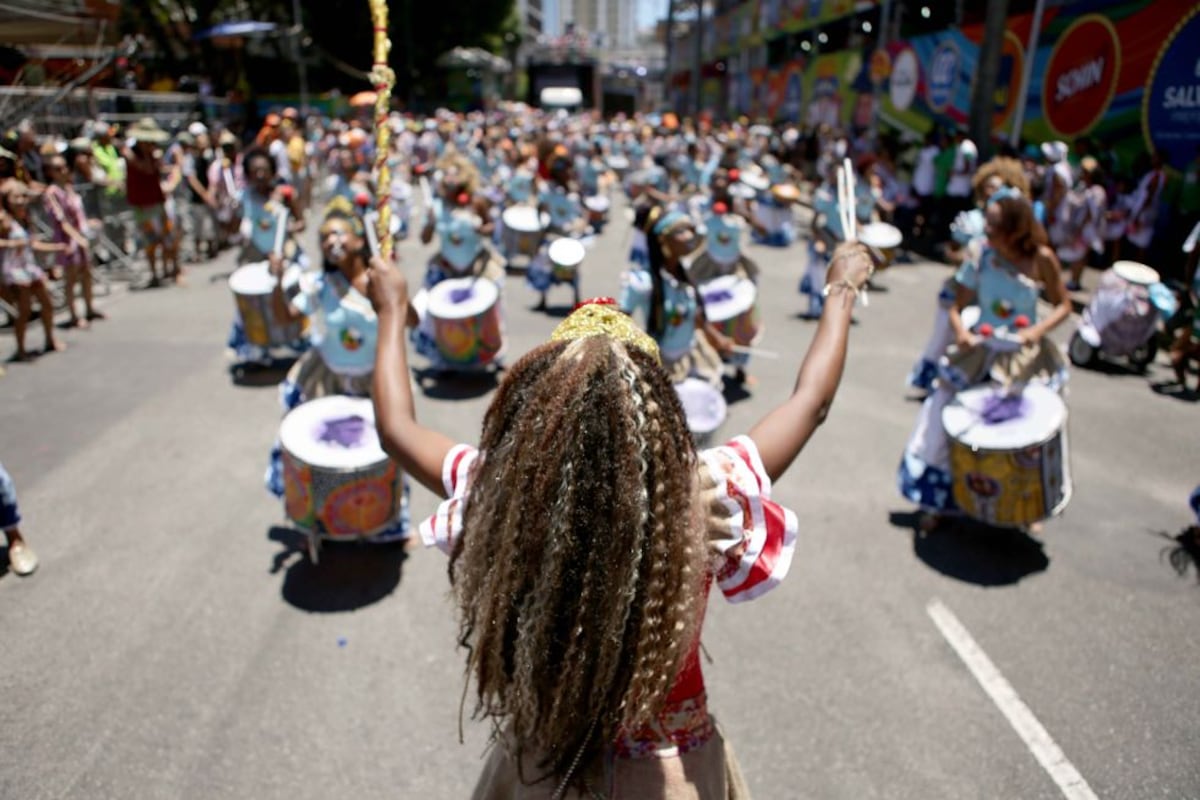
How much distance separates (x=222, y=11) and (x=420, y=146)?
57.2 feet

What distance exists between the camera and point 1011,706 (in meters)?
3.35

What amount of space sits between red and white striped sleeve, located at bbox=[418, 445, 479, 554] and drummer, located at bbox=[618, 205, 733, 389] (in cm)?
314

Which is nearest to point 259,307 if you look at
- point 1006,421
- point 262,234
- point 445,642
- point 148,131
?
point 262,234

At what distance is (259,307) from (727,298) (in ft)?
13.4

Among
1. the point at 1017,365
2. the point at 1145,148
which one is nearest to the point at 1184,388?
the point at 1017,365

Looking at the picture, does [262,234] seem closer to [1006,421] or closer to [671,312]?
[671,312]

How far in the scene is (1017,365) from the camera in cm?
480

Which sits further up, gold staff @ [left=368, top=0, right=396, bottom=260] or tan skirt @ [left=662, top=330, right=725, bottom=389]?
gold staff @ [left=368, top=0, right=396, bottom=260]

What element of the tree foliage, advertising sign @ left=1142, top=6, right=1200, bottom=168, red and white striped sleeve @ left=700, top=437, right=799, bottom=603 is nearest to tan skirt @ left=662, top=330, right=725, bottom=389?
red and white striped sleeve @ left=700, top=437, right=799, bottom=603

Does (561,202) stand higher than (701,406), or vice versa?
(561,202)

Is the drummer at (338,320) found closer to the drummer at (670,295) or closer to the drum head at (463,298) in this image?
the drummer at (670,295)

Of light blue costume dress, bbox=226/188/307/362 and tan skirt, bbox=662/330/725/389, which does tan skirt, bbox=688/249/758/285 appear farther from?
light blue costume dress, bbox=226/188/307/362

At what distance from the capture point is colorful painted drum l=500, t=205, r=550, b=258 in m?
10.1

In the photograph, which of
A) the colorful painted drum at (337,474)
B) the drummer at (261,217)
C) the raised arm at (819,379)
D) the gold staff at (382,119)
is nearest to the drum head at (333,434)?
the colorful painted drum at (337,474)
